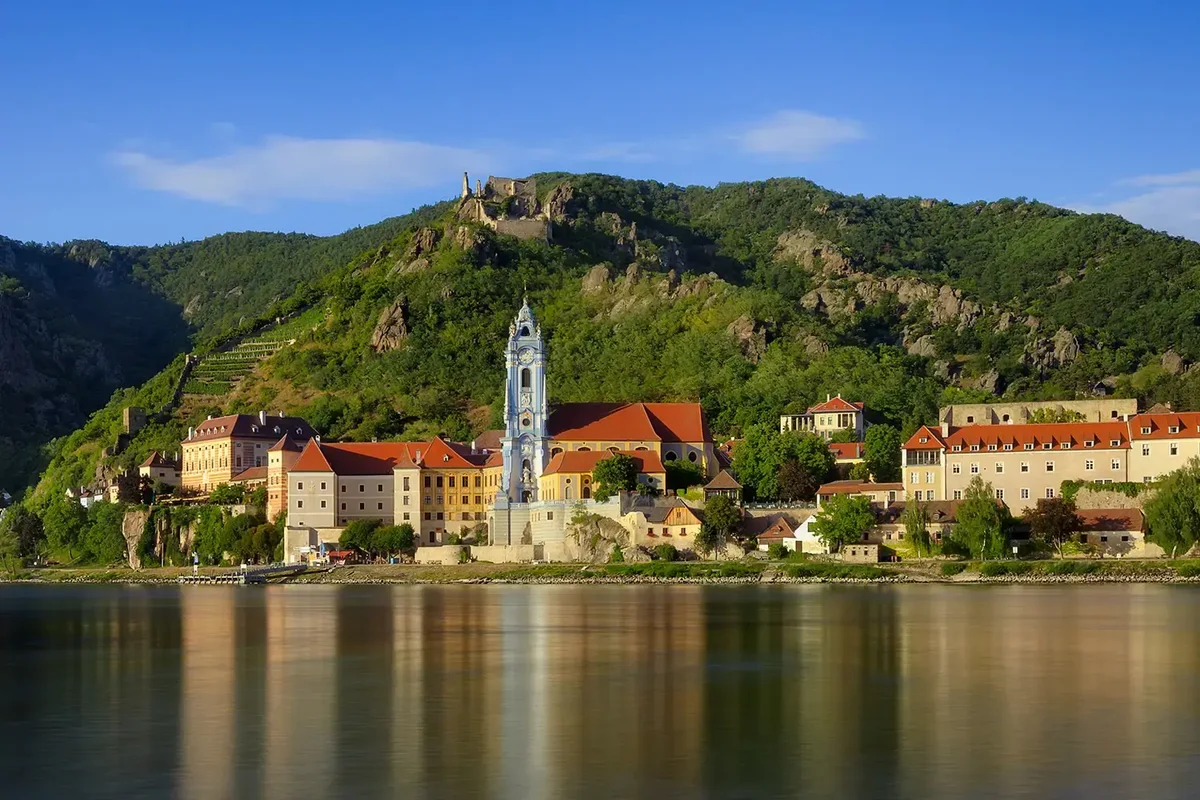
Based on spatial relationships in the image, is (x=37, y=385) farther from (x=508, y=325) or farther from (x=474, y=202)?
(x=508, y=325)

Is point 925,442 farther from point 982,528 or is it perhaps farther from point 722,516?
point 722,516

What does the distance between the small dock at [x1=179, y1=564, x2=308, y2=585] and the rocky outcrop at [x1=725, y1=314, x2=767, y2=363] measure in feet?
159

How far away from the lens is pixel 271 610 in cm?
7244

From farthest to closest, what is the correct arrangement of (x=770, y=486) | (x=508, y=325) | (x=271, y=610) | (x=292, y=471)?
(x=508, y=325) < (x=292, y=471) < (x=770, y=486) < (x=271, y=610)

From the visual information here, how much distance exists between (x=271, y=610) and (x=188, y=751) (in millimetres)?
40671

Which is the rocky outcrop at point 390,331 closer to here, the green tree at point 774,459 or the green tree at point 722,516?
the green tree at point 774,459

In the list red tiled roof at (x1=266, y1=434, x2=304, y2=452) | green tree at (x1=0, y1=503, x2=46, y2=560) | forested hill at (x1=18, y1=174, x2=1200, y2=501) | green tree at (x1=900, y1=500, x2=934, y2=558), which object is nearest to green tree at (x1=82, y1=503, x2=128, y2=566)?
green tree at (x1=0, y1=503, x2=46, y2=560)

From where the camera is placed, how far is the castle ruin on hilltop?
171m

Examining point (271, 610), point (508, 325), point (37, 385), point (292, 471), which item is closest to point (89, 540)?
point (292, 471)

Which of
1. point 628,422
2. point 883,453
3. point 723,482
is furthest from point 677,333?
point 723,482

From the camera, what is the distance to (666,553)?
9575cm

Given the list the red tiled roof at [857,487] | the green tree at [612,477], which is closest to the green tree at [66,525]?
the green tree at [612,477]

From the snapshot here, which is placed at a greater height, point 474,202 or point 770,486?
point 474,202

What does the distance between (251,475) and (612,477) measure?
3296cm
